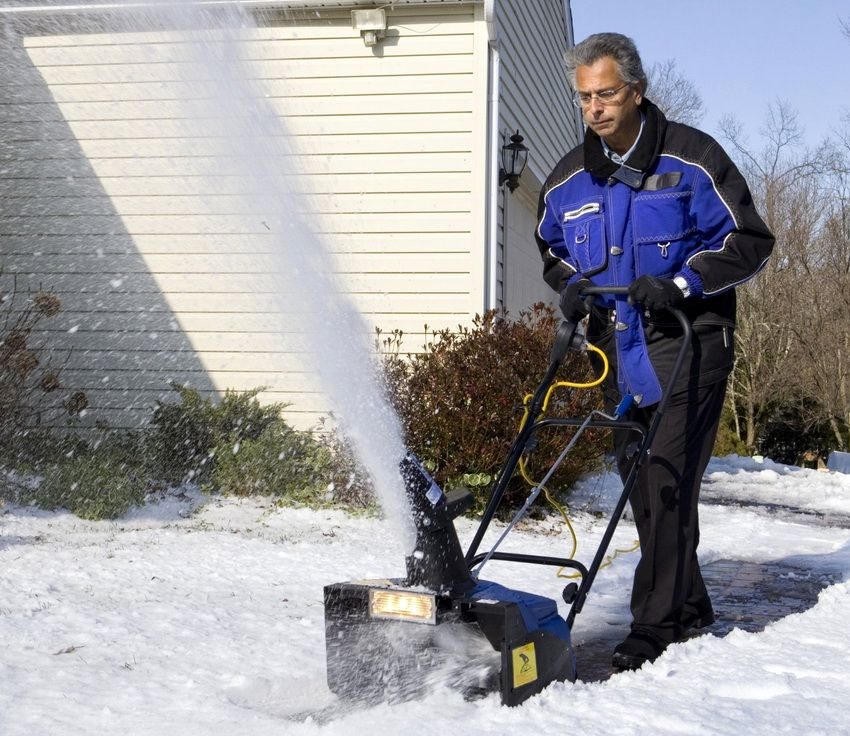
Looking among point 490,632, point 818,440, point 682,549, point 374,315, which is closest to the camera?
point 490,632

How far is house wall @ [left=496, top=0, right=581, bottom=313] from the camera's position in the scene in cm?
954

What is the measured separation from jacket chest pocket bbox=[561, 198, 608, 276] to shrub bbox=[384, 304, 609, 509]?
2794 mm

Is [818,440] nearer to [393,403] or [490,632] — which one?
[393,403]

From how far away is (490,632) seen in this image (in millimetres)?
2943

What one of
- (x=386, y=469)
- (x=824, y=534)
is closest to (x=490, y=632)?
(x=386, y=469)

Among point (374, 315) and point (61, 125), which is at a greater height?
point (61, 125)

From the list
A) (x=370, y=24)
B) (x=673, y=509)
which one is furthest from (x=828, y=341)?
(x=673, y=509)

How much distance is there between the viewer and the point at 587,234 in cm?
385

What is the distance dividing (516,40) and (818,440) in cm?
1133

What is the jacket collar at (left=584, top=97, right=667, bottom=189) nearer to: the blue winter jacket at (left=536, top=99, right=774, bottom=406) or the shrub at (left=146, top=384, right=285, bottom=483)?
the blue winter jacket at (left=536, top=99, right=774, bottom=406)

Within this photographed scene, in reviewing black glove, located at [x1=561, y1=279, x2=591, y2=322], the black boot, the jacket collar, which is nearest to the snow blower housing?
the black boot

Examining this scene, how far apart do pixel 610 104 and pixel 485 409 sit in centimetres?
329

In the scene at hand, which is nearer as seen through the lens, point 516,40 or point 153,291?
point 153,291

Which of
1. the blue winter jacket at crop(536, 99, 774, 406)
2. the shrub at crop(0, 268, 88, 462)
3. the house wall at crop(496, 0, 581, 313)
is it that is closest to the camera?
the blue winter jacket at crop(536, 99, 774, 406)
